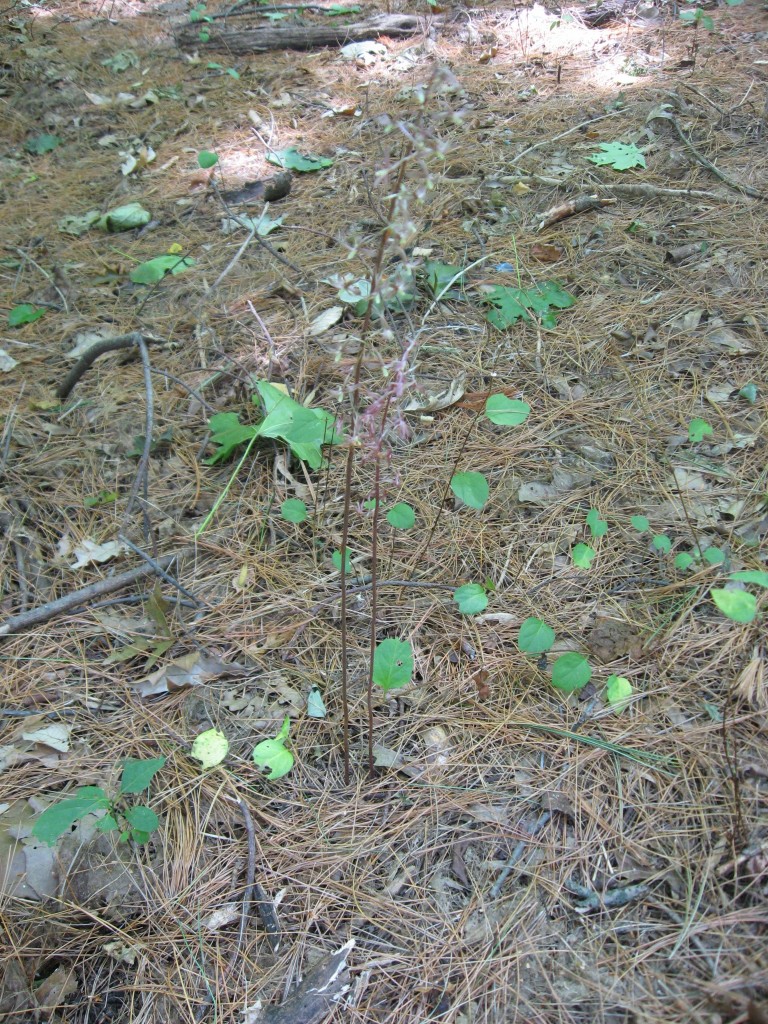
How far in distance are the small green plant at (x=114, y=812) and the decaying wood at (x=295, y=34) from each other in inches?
172

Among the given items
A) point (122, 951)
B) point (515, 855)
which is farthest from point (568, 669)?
point (122, 951)

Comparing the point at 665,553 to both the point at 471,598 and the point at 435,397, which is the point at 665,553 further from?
the point at 435,397

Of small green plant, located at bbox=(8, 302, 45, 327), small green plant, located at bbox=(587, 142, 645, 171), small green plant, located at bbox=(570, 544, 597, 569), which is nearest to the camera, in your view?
small green plant, located at bbox=(570, 544, 597, 569)

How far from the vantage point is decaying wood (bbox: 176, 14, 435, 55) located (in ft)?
13.4

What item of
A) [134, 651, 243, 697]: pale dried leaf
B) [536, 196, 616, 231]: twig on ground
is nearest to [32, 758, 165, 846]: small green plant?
[134, 651, 243, 697]: pale dried leaf

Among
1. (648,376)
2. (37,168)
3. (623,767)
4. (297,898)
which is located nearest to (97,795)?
(297,898)

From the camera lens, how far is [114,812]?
4.33 feet

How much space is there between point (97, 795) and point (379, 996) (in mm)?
610

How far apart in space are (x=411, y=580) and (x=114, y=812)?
83 centimetres

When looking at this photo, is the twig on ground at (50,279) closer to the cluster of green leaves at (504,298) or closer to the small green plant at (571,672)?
the cluster of green leaves at (504,298)

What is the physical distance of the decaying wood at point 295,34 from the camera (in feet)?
13.4

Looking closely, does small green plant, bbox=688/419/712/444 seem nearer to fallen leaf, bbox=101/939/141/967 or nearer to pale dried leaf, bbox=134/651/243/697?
pale dried leaf, bbox=134/651/243/697

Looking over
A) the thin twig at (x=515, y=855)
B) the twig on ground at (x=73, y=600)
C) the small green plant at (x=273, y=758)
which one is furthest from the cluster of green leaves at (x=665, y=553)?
the twig on ground at (x=73, y=600)

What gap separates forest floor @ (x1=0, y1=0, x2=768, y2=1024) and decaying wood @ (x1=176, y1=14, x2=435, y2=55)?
4.35ft
